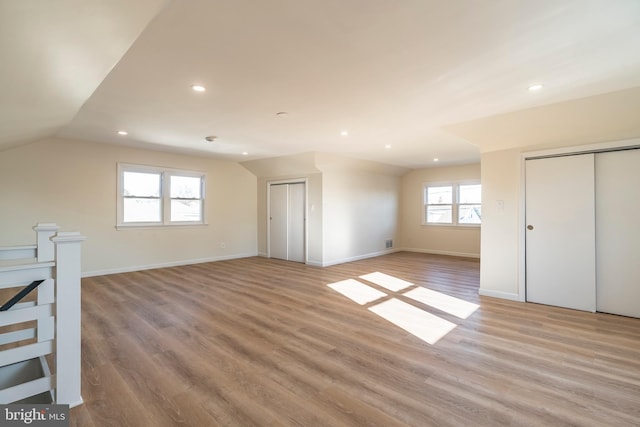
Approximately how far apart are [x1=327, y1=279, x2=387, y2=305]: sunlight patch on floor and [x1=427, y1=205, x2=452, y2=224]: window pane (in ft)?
14.3

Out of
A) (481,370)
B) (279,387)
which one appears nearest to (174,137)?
(279,387)

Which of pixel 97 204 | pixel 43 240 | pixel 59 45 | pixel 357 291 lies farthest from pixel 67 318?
pixel 97 204

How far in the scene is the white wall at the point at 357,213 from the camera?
6676mm

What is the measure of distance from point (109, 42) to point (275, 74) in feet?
3.93

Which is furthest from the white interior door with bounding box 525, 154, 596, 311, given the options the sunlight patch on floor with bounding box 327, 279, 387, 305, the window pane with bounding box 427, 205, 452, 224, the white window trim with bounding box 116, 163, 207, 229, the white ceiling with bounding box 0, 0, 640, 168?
the white window trim with bounding box 116, 163, 207, 229

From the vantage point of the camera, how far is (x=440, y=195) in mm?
8352

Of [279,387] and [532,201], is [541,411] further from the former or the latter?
[532,201]

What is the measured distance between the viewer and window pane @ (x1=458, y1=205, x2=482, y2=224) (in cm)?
772

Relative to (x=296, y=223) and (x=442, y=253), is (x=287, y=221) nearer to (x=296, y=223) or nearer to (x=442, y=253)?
(x=296, y=223)

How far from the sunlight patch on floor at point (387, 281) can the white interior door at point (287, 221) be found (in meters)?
2.02

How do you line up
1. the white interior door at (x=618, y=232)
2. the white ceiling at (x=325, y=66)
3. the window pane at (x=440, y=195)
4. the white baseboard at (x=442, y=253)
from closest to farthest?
the white ceiling at (x=325, y=66) < the white interior door at (x=618, y=232) < the white baseboard at (x=442, y=253) < the window pane at (x=440, y=195)

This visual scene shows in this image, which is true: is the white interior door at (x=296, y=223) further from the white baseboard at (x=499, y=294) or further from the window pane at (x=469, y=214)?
the window pane at (x=469, y=214)

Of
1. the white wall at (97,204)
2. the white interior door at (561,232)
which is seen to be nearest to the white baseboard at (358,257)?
the white wall at (97,204)

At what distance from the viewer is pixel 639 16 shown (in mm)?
1780
